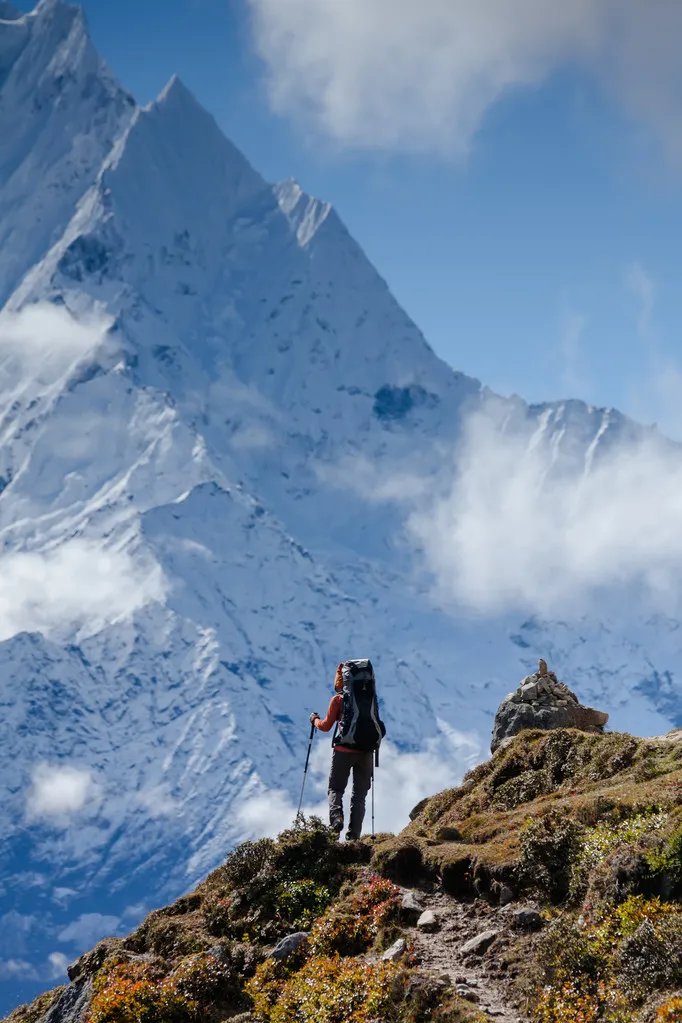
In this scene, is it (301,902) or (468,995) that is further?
(301,902)

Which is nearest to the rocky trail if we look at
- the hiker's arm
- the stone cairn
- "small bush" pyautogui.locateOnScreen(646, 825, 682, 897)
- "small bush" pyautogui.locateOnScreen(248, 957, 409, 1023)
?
"small bush" pyautogui.locateOnScreen(248, 957, 409, 1023)

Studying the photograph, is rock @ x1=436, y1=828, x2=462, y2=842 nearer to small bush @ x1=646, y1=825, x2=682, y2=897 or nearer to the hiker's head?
the hiker's head

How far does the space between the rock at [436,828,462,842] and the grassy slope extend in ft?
0.07

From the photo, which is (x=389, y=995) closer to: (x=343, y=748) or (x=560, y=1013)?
(x=560, y=1013)

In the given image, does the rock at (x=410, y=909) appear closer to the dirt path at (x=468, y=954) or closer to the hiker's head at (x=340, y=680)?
the dirt path at (x=468, y=954)

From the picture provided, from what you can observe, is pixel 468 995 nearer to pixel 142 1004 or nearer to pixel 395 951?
pixel 395 951

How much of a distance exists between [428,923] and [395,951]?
3.25 feet

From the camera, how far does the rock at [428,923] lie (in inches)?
595

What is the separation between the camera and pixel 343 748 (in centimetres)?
2045

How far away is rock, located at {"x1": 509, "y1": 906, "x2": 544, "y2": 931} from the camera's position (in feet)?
46.9

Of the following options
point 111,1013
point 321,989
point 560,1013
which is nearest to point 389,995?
point 321,989

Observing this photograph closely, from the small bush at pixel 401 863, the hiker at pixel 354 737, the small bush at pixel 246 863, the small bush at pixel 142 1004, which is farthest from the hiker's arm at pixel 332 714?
the small bush at pixel 142 1004

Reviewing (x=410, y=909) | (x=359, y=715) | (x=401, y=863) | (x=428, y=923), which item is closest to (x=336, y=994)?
(x=428, y=923)

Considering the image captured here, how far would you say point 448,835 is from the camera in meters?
18.2
